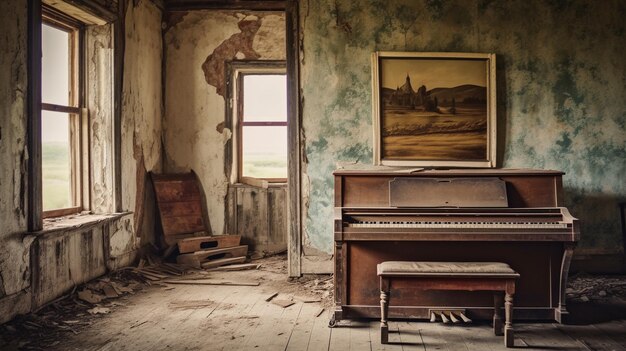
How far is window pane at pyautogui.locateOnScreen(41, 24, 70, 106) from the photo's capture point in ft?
15.4

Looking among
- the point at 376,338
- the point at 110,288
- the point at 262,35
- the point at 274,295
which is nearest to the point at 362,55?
the point at 262,35

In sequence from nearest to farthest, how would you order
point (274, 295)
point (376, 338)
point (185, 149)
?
1. point (376, 338)
2. point (274, 295)
3. point (185, 149)

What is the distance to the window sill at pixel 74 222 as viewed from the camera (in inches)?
170

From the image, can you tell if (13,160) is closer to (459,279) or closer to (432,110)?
(459,279)

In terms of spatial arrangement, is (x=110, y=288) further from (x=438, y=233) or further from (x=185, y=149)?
(x=438, y=233)

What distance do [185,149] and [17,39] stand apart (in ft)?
10.4

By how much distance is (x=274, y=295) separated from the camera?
4.93m

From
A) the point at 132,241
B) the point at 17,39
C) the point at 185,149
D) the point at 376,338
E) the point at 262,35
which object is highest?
the point at 262,35

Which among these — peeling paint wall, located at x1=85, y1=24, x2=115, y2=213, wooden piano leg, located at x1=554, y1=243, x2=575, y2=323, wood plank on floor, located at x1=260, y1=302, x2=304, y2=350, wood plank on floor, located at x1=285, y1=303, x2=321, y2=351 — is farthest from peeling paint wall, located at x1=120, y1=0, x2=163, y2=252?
wooden piano leg, located at x1=554, y1=243, x2=575, y2=323

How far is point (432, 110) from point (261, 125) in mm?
2638

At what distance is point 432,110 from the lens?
537 centimetres

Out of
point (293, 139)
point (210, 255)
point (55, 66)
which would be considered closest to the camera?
point (55, 66)

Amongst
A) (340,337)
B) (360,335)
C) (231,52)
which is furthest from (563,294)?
(231,52)

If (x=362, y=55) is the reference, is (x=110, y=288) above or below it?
below
